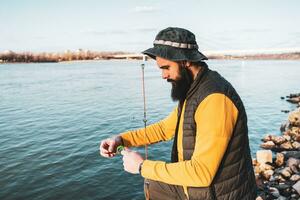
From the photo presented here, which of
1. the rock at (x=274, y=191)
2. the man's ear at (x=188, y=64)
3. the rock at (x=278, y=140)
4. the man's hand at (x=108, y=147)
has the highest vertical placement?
the man's ear at (x=188, y=64)

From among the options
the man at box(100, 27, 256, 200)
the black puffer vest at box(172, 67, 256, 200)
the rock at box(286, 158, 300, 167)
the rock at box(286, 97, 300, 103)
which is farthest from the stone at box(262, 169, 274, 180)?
the rock at box(286, 97, 300, 103)

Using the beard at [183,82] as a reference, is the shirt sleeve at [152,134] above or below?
below

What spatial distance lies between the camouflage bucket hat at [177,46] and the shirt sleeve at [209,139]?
1.72 feet

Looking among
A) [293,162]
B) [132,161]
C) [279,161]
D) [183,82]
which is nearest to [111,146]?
[132,161]

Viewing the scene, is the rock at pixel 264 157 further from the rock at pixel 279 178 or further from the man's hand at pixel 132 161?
the man's hand at pixel 132 161

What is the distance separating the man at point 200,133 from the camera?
291cm

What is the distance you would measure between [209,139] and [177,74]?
859 mm

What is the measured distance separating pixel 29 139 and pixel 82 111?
9.09m

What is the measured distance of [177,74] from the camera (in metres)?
3.36

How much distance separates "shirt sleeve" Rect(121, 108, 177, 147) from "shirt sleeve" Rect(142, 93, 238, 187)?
133cm

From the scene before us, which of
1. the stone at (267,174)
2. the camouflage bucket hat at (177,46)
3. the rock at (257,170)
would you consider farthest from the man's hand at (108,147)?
A: the rock at (257,170)

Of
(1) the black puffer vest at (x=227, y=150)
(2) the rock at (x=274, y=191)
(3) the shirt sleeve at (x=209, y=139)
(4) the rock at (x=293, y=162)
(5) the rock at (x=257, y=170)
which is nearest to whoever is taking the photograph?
(3) the shirt sleeve at (x=209, y=139)

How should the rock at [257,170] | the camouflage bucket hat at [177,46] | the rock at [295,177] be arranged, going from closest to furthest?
the camouflage bucket hat at [177,46]
the rock at [295,177]
the rock at [257,170]

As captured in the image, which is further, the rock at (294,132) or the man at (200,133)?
the rock at (294,132)
